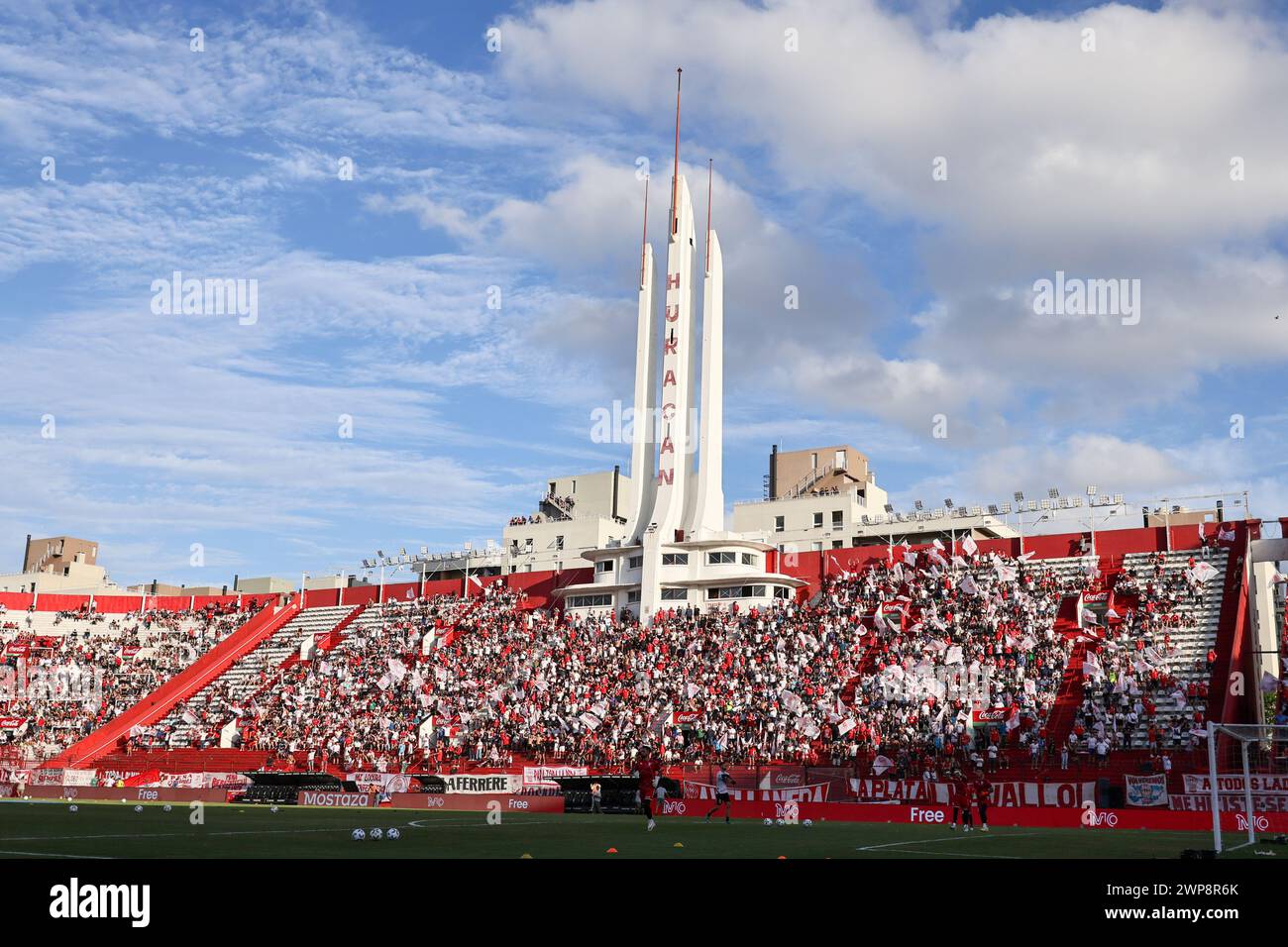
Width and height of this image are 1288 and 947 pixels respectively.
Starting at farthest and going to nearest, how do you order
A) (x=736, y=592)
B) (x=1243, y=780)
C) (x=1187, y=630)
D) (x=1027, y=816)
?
1. (x=736, y=592)
2. (x=1187, y=630)
3. (x=1027, y=816)
4. (x=1243, y=780)

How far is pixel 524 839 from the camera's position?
27984mm

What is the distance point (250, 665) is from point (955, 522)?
48.6 meters

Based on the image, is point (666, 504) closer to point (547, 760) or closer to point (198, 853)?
point (547, 760)

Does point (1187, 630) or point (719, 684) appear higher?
point (1187, 630)

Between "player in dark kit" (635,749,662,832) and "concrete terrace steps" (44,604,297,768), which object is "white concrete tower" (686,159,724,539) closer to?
"player in dark kit" (635,749,662,832)

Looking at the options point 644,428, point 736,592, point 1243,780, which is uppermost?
point 644,428

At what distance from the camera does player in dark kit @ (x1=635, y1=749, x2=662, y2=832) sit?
32.9 metres

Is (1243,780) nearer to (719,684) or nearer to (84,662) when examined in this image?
(719,684)

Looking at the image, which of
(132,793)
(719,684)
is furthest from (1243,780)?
(132,793)

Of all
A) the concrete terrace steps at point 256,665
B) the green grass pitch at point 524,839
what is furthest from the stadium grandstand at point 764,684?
the green grass pitch at point 524,839

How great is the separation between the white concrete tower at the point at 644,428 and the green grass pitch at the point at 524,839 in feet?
111

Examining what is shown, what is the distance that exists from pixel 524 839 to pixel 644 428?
145ft

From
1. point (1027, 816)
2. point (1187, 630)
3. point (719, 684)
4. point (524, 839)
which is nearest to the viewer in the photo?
point (524, 839)

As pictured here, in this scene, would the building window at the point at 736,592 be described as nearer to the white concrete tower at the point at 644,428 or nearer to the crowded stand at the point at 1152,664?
the white concrete tower at the point at 644,428
